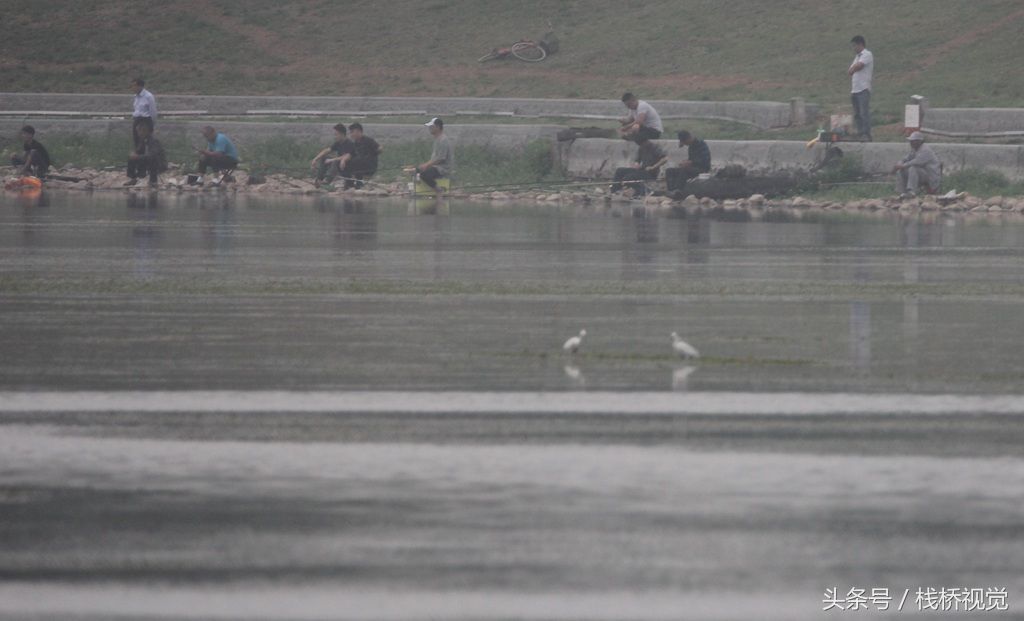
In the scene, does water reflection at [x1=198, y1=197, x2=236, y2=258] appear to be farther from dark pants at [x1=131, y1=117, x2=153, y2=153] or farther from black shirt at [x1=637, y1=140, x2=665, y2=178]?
black shirt at [x1=637, y1=140, x2=665, y2=178]

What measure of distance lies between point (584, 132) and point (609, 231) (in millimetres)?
10628

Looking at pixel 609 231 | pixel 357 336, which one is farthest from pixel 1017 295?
pixel 609 231

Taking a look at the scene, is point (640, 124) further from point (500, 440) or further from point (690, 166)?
point (500, 440)

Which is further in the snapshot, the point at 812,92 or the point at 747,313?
the point at 812,92

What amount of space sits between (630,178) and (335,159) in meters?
5.29

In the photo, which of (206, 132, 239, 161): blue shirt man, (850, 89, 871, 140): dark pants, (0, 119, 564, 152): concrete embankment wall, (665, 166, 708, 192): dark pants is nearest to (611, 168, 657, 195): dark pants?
(665, 166, 708, 192): dark pants

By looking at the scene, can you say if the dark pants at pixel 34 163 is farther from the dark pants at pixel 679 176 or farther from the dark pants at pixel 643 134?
the dark pants at pixel 679 176

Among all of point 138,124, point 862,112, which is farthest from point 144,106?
point 862,112

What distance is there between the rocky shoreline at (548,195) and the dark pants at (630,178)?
232 mm

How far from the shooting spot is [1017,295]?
1401cm

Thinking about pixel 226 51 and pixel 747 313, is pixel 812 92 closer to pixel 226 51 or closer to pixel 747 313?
pixel 226 51

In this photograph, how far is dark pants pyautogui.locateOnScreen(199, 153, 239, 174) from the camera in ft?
104

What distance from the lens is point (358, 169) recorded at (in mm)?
31328

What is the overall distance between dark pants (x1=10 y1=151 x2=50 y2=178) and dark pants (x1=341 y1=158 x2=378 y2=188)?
532 cm
